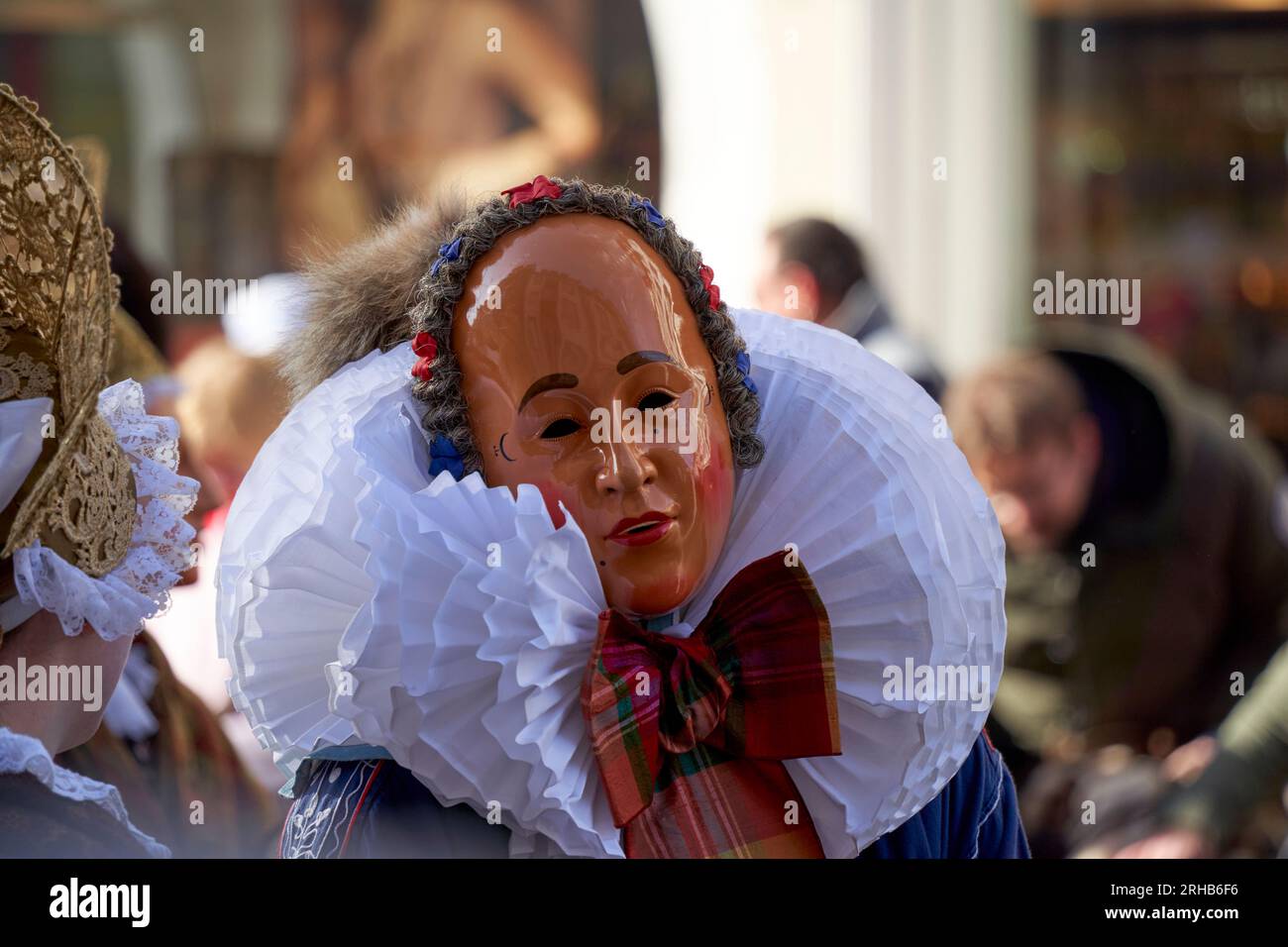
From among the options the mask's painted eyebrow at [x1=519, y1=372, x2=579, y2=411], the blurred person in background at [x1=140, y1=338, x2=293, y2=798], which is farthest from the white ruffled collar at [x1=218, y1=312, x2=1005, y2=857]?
the blurred person in background at [x1=140, y1=338, x2=293, y2=798]

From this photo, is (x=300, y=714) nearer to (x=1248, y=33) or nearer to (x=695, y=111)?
(x=695, y=111)

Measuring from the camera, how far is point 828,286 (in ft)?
10.7

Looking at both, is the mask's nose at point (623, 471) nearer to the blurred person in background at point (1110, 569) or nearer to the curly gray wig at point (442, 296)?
the curly gray wig at point (442, 296)

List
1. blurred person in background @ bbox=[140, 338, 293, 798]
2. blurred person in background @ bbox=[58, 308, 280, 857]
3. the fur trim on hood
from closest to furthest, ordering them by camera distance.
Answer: the fur trim on hood → blurred person in background @ bbox=[58, 308, 280, 857] → blurred person in background @ bbox=[140, 338, 293, 798]

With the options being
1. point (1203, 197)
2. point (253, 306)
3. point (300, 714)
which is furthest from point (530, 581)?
point (1203, 197)

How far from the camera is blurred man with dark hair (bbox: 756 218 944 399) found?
3.23 m

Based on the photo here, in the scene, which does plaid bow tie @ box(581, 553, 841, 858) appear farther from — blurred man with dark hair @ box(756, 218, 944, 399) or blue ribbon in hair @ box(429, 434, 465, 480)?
blurred man with dark hair @ box(756, 218, 944, 399)

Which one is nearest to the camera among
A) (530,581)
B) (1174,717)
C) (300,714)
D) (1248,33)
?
(530,581)

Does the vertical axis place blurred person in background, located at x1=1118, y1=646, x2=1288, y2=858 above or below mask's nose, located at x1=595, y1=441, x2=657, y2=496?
below

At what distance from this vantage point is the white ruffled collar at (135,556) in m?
1.40

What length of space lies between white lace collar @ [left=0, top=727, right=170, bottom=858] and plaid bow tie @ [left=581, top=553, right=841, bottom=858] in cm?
52

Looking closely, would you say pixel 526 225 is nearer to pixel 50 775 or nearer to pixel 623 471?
pixel 623 471

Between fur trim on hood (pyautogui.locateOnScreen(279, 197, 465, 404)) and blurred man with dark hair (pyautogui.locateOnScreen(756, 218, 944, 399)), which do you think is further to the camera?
blurred man with dark hair (pyautogui.locateOnScreen(756, 218, 944, 399))
